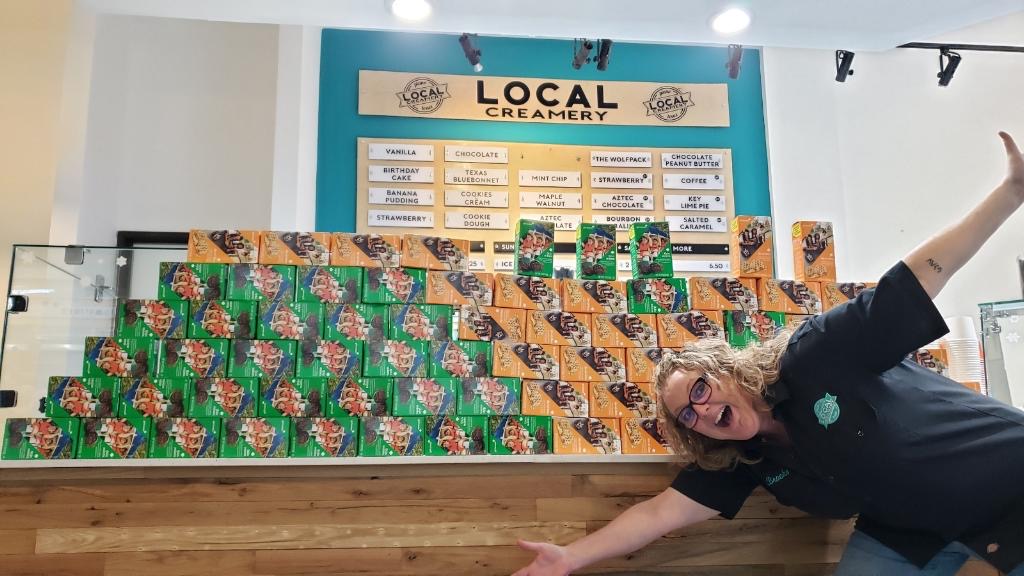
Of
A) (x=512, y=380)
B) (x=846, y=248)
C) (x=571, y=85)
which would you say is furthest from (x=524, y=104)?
(x=512, y=380)

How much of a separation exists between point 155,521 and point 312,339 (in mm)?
693

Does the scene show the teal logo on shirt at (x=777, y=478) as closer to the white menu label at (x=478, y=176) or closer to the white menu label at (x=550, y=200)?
the white menu label at (x=550, y=200)

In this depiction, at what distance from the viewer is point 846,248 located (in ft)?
15.4

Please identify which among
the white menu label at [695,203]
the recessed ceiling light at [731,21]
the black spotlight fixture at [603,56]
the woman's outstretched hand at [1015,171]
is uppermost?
the black spotlight fixture at [603,56]

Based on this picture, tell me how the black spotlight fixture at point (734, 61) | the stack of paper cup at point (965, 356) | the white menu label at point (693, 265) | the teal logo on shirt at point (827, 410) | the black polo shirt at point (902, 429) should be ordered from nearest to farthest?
the black polo shirt at point (902, 429) < the teal logo on shirt at point (827, 410) < the stack of paper cup at point (965, 356) < the black spotlight fixture at point (734, 61) < the white menu label at point (693, 265)

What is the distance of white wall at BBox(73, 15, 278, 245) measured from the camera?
192 inches

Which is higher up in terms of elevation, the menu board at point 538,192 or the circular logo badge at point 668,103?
the circular logo badge at point 668,103

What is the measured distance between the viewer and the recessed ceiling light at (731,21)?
2695 millimetres

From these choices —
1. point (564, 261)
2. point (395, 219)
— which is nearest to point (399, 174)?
point (395, 219)

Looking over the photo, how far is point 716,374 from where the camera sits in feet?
6.51

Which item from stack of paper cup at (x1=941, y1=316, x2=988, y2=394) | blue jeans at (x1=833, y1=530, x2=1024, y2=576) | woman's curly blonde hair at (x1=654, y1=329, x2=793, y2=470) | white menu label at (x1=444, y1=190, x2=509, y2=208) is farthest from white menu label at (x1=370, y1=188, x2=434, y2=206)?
blue jeans at (x1=833, y1=530, x2=1024, y2=576)

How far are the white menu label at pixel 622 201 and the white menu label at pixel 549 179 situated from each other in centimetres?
14

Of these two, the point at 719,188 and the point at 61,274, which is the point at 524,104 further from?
the point at 61,274

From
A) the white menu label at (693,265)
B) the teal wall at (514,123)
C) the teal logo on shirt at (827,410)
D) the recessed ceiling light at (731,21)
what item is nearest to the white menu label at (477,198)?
the teal wall at (514,123)
